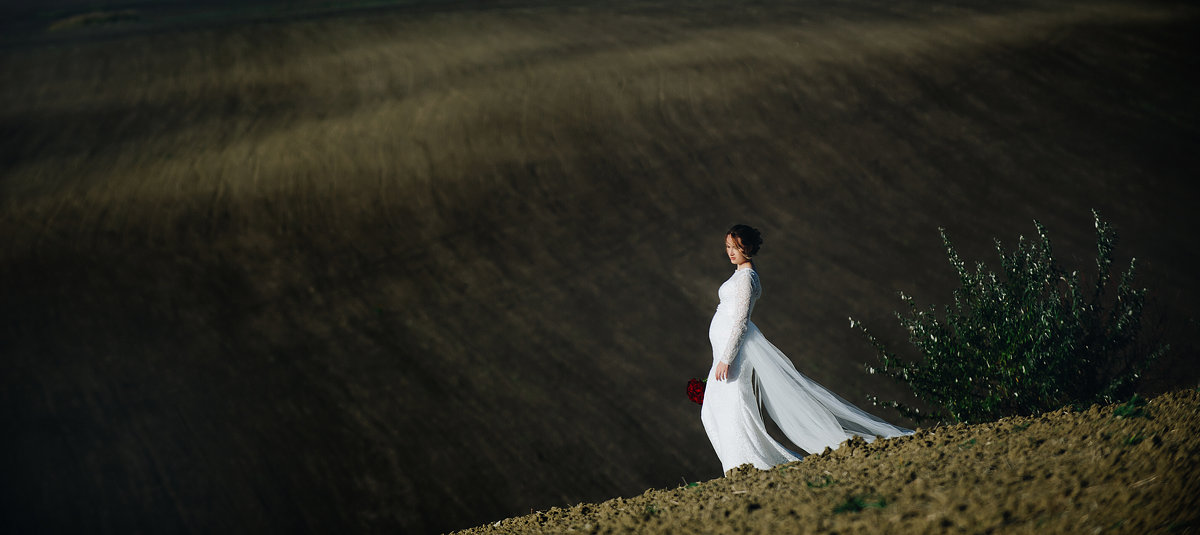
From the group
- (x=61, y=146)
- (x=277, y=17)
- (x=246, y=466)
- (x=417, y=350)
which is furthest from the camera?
(x=277, y=17)

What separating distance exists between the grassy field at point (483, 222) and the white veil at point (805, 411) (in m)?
2.18

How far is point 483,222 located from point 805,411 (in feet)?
19.3

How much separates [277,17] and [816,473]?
1625cm

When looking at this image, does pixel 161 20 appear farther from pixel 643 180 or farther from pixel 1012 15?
pixel 1012 15

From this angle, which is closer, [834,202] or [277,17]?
[834,202]

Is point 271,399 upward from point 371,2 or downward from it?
downward

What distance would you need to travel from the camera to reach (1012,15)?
1623cm

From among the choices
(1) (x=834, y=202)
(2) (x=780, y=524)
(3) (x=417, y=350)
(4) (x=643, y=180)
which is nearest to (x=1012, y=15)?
(1) (x=834, y=202)

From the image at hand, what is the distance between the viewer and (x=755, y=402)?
4.88 meters

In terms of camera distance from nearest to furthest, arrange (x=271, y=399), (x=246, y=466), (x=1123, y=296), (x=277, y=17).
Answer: (x=1123, y=296) → (x=246, y=466) → (x=271, y=399) → (x=277, y=17)

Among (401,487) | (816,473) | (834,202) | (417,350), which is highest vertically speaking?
(834,202)

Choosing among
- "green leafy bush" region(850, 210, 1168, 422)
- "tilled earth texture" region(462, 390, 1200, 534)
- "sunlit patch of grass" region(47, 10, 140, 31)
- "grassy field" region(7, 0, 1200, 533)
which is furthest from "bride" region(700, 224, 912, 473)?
"sunlit patch of grass" region(47, 10, 140, 31)

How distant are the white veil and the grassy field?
2.18 meters

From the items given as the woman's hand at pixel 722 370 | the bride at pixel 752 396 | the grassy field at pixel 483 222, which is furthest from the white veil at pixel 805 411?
the grassy field at pixel 483 222
